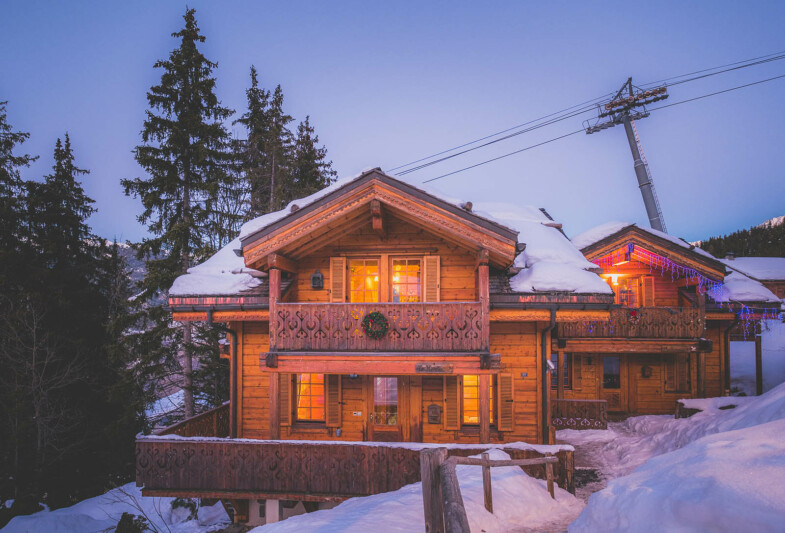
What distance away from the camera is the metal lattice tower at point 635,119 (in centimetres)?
3056

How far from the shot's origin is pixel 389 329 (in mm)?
10727

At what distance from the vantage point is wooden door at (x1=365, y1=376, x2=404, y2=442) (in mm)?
12648

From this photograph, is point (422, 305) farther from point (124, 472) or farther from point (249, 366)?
point (124, 472)

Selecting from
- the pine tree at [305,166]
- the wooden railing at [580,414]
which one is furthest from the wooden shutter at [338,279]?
the pine tree at [305,166]

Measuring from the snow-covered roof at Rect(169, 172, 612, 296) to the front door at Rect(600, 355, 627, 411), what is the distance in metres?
8.83

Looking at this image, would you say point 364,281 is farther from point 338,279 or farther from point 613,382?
point 613,382

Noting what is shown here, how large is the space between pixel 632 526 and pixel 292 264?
34.0ft

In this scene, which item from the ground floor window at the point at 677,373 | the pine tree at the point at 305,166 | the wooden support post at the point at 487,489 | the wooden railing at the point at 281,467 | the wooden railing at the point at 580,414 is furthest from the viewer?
the pine tree at the point at 305,166

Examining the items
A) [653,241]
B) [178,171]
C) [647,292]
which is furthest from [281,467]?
[647,292]

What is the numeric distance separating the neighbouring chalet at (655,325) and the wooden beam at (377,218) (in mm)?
9797

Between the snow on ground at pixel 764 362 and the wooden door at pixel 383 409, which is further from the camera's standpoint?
the snow on ground at pixel 764 362

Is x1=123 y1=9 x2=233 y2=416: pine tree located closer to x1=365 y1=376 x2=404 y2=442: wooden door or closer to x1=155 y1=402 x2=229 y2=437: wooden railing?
x1=155 y1=402 x2=229 y2=437: wooden railing

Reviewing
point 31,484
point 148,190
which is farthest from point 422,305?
point 31,484

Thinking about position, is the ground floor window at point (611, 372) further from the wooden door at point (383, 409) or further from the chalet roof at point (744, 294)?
the wooden door at point (383, 409)
